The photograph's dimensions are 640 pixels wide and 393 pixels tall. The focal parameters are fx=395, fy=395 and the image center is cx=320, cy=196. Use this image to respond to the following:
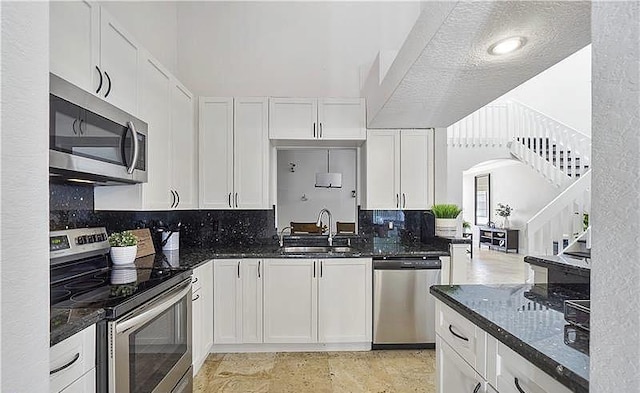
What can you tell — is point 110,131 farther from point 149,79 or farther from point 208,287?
point 208,287

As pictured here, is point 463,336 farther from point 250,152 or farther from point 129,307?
point 250,152

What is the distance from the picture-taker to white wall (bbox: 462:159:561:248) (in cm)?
948

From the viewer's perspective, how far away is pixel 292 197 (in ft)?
13.5

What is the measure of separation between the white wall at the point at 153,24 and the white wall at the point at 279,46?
15 centimetres

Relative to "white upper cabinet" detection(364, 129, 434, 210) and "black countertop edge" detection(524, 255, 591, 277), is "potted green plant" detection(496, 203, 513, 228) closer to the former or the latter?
"white upper cabinet" detection(364, 129, 434, 210)

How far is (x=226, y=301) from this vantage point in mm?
3332

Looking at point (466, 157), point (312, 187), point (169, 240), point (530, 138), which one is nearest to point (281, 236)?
point (312, 187)

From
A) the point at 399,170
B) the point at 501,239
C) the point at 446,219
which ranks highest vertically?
the point at 399,170

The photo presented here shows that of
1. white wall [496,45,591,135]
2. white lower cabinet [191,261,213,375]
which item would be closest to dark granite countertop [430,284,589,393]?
white lower cabinet [191,261,213,375]

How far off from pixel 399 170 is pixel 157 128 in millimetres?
2160

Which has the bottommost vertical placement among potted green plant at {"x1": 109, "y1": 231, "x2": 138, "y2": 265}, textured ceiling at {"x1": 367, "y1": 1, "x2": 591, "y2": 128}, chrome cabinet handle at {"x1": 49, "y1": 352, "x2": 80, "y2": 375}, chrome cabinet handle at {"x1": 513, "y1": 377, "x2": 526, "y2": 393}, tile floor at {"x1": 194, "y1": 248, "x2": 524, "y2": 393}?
tile floor at {"x1": 194, "y1": 248, "x2": 524, "y2": 393}

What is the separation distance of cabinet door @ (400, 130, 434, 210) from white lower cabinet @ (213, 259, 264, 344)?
1.53m

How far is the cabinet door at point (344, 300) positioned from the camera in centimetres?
335

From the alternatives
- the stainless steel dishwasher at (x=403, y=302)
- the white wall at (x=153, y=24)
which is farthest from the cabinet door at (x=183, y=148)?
the stainless steel dishwasher at (x=403, y=302)
